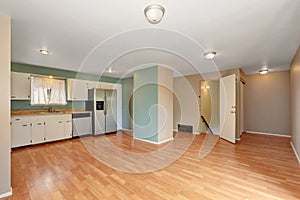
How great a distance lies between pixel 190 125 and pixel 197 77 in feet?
6.11

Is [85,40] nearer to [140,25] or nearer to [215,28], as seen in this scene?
[140,25]

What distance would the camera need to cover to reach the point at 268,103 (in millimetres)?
5395

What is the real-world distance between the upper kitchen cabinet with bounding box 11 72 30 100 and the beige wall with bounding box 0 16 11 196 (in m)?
2.65

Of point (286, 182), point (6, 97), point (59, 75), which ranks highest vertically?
point (59, 75)

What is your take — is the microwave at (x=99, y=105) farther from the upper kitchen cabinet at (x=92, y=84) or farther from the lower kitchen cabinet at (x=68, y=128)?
the lower kitchen cabinet at (x=68, y=128)

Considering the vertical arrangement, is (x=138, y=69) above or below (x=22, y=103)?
above

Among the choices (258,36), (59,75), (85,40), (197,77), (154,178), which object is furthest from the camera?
(197,77)

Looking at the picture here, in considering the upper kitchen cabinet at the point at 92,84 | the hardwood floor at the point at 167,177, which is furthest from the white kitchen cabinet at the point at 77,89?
the hardwood floor at the point at 167,177

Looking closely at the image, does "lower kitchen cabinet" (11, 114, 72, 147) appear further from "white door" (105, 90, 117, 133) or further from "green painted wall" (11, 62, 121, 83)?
"green painted wall" (11, 62, 121, 83)

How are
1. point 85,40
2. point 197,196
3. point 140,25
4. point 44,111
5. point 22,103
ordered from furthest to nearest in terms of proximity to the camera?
point 44,111 → point 22,103 → point 85,40 → point 140,25 → point 197,196

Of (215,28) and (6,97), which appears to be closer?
(6,97)

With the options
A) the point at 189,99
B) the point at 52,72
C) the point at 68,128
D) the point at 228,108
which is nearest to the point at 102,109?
the point at 68,128

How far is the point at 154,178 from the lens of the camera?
2.28 m

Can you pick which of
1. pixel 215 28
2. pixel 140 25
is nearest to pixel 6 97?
pixel 140 25
